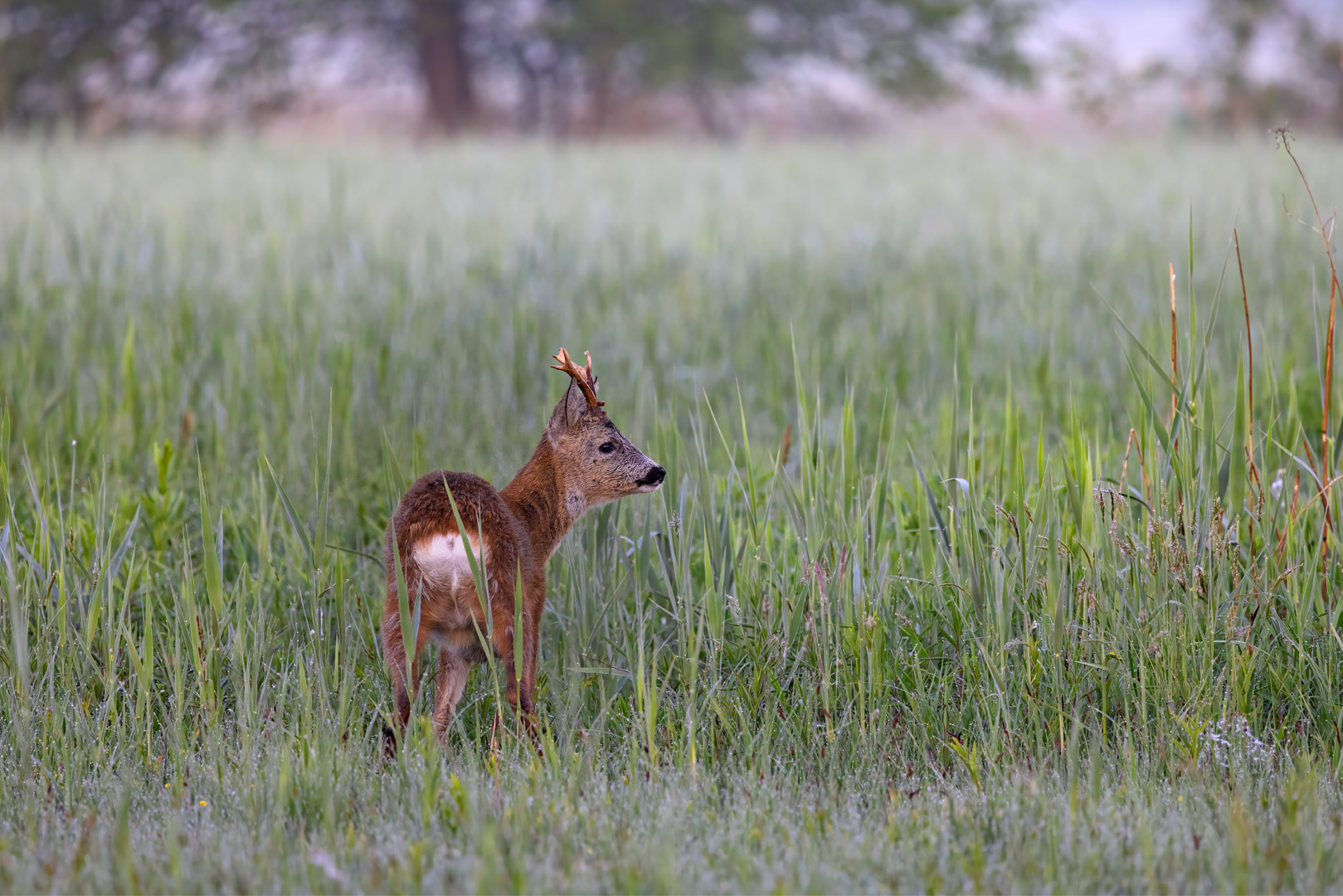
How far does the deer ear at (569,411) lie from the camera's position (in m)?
3.53

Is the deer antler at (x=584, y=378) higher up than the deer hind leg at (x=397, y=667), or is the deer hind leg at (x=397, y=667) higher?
the deer antler at (x=584, y=378)

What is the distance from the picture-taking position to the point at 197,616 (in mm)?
3730

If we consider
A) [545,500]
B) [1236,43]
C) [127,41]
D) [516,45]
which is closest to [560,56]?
[516,45]

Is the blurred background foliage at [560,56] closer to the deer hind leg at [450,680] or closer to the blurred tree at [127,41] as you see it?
the blurred tree at [127,41]

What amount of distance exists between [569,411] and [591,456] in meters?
0.14

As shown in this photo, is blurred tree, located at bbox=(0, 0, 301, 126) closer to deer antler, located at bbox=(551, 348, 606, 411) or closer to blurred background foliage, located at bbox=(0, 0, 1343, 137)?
blurred background foliage, located at bbox=(0, 0, 1343, 137)

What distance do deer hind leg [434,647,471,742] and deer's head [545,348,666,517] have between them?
533 mm

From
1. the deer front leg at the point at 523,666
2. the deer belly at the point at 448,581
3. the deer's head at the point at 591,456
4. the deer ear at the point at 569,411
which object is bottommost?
the deer front leg at the point at 523,666

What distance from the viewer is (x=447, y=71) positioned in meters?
24.2

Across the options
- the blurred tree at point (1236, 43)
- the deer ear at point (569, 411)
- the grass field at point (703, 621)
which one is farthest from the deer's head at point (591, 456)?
the blurred tree at point (1236, 43)

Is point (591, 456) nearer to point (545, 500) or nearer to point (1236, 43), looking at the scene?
point (545, 500)

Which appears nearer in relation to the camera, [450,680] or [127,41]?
[450,680]

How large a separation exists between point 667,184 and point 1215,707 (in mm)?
10620

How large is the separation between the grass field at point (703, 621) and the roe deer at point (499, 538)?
0.15 m
